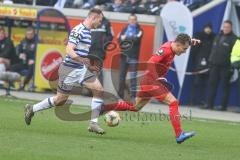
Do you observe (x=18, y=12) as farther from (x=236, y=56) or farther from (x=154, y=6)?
(x=236, y=56)

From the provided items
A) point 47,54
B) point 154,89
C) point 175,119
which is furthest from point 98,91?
point 47,54

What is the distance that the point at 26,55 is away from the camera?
23.0m

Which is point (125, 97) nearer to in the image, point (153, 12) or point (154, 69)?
point (153, 12)

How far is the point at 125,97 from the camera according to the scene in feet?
70.7

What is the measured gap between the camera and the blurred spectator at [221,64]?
20.6 metres

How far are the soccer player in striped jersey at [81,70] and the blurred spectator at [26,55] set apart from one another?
951cm

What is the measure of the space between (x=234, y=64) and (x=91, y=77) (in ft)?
25.8

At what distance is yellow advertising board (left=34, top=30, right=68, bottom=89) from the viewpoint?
22625 mm

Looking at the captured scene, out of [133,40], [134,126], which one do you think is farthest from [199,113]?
[134,126]

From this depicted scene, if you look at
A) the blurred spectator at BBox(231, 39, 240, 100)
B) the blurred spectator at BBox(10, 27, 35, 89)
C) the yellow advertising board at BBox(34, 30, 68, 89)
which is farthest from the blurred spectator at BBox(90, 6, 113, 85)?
the blurred spectator at BBox(231, 39, 240, 100)

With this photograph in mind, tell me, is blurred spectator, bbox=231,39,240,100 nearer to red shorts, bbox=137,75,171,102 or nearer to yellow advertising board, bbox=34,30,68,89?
yellow advertising board, bbox=34,30,68,89

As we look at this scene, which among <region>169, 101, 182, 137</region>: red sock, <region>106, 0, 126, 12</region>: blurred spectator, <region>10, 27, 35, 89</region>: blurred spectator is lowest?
<region>10, 27, 35, 89</region>: blurred spectator

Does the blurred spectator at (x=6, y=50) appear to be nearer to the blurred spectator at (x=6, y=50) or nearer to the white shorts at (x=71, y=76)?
the blurred spectator at (x=6, y=50)

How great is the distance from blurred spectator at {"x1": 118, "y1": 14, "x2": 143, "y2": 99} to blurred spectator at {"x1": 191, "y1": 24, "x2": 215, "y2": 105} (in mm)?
1637
